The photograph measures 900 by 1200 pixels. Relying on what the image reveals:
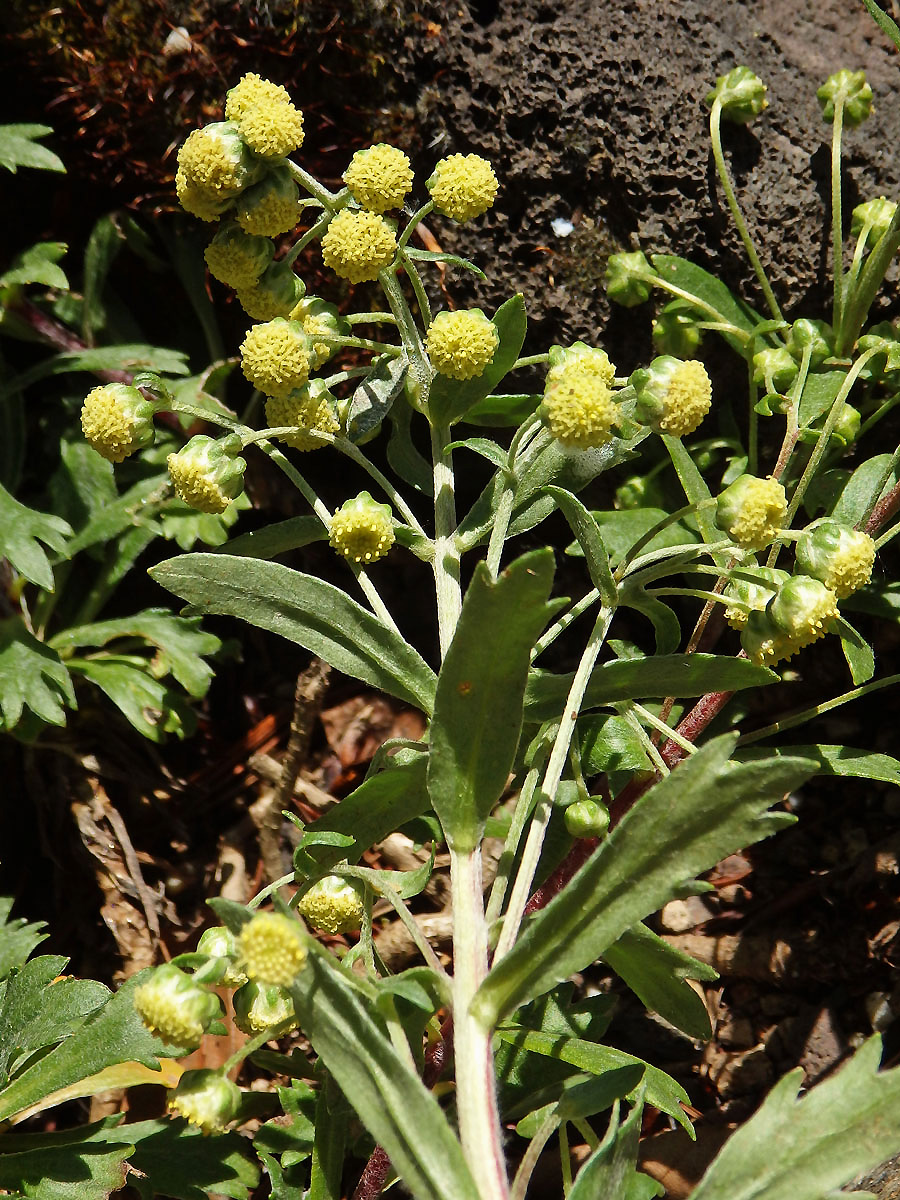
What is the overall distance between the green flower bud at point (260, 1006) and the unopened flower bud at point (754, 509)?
870 mm

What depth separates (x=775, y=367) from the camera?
1.88m

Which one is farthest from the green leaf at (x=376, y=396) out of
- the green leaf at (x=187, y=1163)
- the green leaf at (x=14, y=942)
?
the green leaf at (x=187, y=1163)

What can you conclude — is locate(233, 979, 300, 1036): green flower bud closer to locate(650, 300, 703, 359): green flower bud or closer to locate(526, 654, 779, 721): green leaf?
locate(526, 654, 779, 721): green leaf

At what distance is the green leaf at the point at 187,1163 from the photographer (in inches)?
66.7

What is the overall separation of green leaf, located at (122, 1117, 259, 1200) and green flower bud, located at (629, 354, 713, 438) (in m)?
1.32

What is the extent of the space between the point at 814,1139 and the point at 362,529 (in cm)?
93

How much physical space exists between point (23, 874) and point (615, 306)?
1.71 m

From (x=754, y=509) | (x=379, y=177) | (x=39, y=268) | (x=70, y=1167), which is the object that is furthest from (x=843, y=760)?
(x=39, y=268)

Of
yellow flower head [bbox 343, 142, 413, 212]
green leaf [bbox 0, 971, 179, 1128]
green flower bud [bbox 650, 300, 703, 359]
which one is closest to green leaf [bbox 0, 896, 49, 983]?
green leaf [bbox 0, 971, 179, 1128]

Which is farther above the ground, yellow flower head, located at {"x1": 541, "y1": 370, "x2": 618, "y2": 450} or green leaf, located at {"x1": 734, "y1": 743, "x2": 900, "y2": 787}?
yellow flower head, located at {"x1": 541, "y1": 370, "x2": 618, "y2": 450}

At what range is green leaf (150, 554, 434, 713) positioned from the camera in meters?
1.47

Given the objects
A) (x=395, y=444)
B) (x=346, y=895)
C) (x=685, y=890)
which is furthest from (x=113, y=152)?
(x=685, y=890)

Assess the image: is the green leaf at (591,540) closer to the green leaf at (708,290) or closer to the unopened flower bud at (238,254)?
the unopened flower bud at (238,254)

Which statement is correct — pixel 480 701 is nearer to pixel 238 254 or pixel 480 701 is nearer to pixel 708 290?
pixel 238 254
